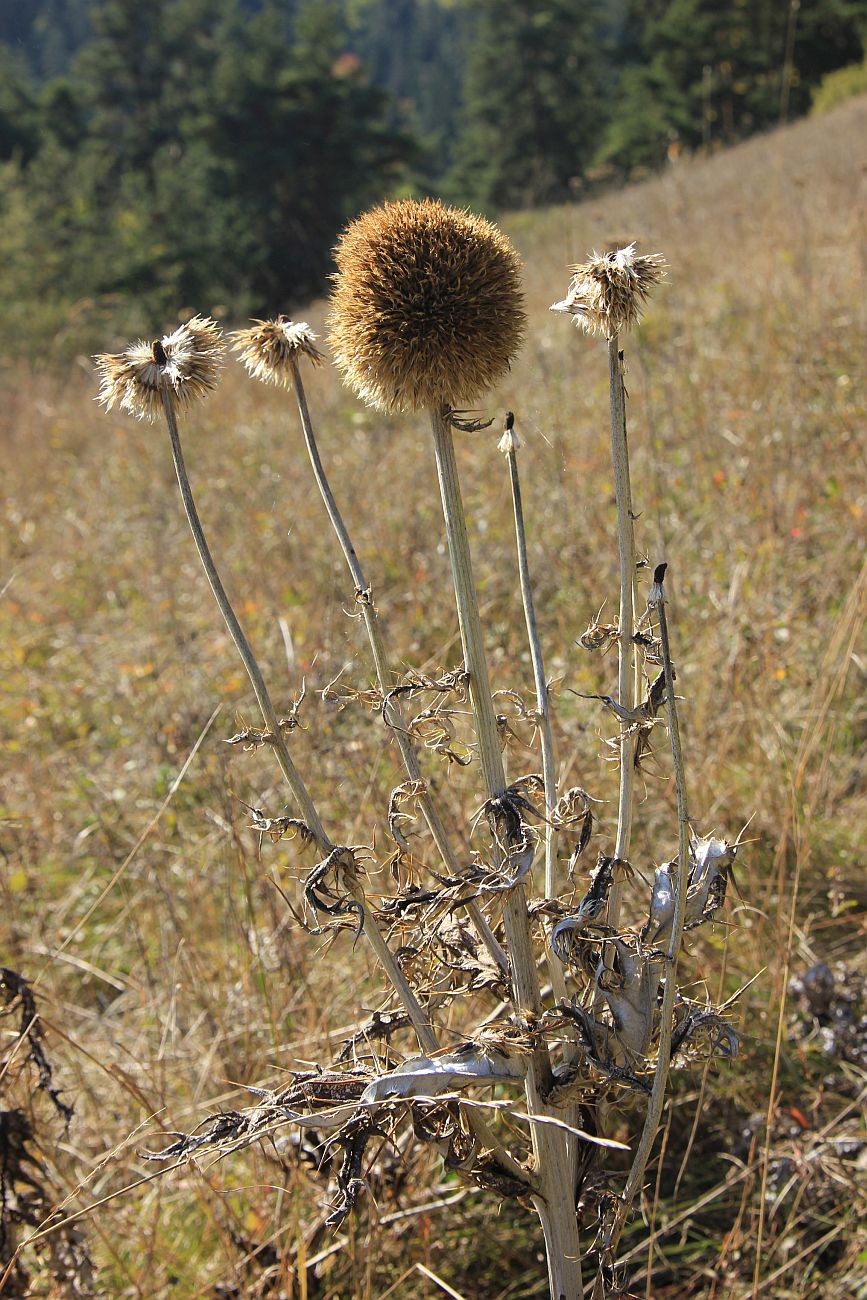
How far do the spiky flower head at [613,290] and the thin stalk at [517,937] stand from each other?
0.21 meters

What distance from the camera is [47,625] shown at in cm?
578

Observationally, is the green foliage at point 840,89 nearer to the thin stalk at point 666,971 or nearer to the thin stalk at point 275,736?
the thin stalk at point 666,971

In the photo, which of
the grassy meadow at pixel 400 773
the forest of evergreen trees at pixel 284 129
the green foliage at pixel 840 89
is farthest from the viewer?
the green foliage at pixel 840 89

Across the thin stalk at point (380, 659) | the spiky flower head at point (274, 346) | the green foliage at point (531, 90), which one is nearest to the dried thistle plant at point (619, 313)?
the thin stalk at point (380, 659)

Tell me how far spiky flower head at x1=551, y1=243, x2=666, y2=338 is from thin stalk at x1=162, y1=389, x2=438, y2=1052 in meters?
0.48

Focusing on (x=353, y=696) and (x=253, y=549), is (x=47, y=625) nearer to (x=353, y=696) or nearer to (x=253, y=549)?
(x=253, y=549)

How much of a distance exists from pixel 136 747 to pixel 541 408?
311 centimetres

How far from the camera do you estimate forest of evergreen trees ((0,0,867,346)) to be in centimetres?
2184

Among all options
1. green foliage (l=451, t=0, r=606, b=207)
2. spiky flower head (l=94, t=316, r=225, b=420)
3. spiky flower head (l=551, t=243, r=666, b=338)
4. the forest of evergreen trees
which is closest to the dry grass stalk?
spiky flower head (l=94, t=316, r=225, b=420)

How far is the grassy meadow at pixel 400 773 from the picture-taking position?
2057mm

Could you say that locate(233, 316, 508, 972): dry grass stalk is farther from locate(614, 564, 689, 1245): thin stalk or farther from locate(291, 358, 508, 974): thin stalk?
locate(614, 564, 689, 1245): thin stalk

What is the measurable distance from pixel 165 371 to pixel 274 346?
21cm

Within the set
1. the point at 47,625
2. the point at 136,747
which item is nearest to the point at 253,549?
the point at 136,747

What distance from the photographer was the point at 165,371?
1195mm
